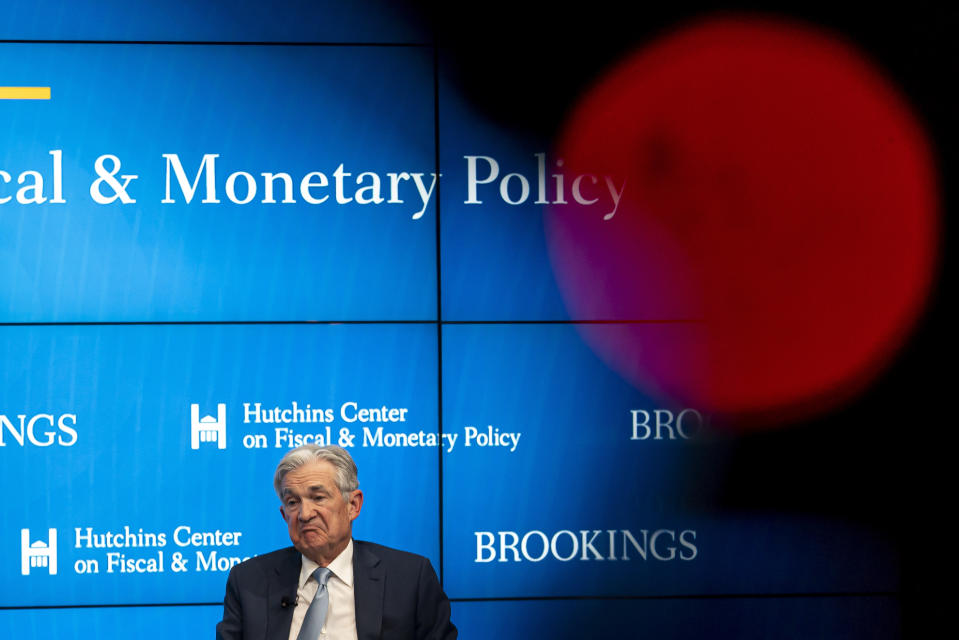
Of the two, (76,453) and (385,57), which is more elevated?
(385,57)

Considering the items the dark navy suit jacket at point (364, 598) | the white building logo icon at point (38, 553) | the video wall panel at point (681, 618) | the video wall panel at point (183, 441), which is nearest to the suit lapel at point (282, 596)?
the dark navy suit jacket at point (364, 598)

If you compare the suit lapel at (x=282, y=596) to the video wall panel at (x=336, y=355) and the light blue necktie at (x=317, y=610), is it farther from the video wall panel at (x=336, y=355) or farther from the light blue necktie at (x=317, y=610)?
the video wall panel at (x=336, y=355)

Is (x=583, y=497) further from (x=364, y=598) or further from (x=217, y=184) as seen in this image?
(x=217, y=184)

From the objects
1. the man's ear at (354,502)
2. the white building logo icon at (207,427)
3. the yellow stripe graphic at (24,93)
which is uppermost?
the yellow stripe graphic at (24,93)

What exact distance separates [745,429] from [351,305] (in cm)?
162

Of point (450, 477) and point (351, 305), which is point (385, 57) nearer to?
point (351, 305)

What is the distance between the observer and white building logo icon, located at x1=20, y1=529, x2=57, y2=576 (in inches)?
158

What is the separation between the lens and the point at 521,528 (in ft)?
13.6

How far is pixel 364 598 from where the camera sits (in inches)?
118

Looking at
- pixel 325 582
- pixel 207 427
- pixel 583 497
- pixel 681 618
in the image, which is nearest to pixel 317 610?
pixel 325 582

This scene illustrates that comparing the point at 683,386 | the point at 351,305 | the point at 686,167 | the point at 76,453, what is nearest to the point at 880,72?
the point at 686,167

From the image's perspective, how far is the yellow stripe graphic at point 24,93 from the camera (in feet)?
13.2

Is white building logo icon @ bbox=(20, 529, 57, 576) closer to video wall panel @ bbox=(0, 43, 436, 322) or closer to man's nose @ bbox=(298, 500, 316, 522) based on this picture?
video wall panel @ bbox=(0, 43, 436, 322)

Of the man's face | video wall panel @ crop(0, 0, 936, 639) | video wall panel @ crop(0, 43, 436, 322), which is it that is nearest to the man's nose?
the man's face
